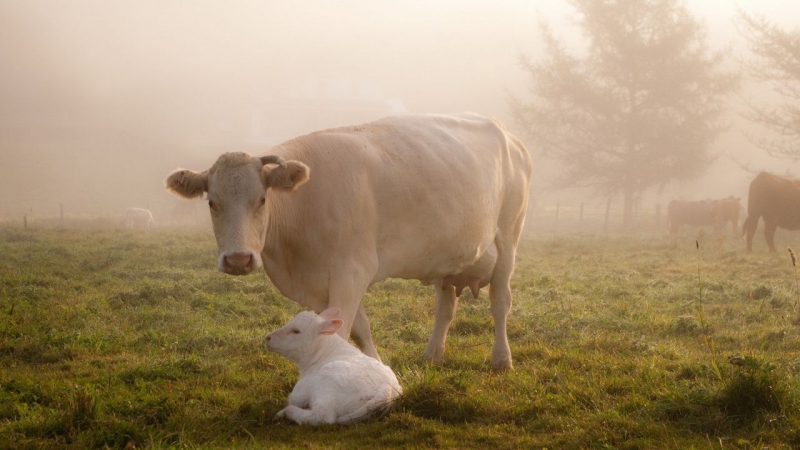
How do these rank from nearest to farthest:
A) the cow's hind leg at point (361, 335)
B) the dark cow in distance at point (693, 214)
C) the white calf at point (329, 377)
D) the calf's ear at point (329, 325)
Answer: the white calf at point (329, 377) < the calf's ear at point (329, 325) < the cow's hind leg at point (361, 335) < the dark cow in distance at point (693, 214)

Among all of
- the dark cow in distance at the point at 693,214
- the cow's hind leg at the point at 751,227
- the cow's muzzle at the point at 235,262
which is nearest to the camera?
the cow's muzzle at the point at 235,262

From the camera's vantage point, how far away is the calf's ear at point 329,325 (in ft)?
17.2

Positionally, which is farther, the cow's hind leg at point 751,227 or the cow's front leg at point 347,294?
the cow's hind leg at point 751,227

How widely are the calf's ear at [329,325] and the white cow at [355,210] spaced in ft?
1.12

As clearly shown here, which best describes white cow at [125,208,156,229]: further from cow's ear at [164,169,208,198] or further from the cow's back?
cow's ear at [164,169,208,198]

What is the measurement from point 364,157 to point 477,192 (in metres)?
1.40

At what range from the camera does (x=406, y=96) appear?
3455 inches

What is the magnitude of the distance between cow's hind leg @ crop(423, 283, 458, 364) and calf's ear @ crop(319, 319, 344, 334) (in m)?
1.99

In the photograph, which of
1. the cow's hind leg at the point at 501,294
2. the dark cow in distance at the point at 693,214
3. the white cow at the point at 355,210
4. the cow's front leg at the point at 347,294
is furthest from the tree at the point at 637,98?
the cow's front leg at the point at 347,294

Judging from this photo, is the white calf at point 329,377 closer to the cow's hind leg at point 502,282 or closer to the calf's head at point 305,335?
the calf's head at point 305,335

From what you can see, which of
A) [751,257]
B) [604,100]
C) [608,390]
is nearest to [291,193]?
[608,390]

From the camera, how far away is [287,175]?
5375 millimetres

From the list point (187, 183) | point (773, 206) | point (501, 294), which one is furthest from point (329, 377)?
point (773, 206)

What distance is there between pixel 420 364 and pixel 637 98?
3352cm
